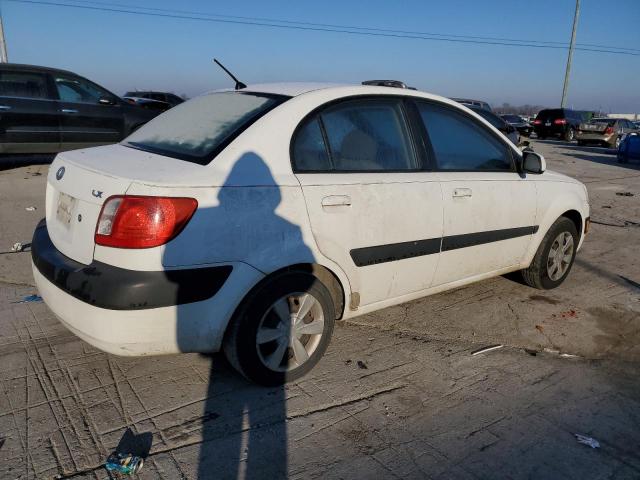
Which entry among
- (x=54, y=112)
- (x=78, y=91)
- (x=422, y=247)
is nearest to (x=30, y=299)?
(x=422, y=247)

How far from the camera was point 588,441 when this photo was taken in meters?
2.70

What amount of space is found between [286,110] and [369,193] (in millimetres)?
688

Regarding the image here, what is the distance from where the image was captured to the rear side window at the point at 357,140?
10.0ft

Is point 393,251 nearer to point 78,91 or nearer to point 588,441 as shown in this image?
point 588,441

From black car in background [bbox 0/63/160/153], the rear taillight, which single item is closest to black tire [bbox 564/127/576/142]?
black car in background [bbox 0/63/160/153]

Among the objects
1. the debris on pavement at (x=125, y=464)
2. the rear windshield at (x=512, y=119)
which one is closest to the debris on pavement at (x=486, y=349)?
the debris on pavement at (x=125, y=464)

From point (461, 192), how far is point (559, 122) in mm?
27426

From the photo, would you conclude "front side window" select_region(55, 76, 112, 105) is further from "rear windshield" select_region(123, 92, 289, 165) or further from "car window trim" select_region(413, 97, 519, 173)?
"car window trim" select_region(413, 97, 519, 173)

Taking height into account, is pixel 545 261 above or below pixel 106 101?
below

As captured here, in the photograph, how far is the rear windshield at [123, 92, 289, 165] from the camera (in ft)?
9.53

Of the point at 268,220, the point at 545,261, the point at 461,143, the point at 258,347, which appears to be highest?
the point at 461,143

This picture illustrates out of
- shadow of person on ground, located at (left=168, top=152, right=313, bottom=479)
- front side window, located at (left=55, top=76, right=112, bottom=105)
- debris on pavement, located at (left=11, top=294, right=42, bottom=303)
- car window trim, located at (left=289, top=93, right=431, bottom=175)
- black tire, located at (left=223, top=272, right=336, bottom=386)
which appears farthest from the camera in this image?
front side window, located at (left=55, top=76, right=112, bottom=105)

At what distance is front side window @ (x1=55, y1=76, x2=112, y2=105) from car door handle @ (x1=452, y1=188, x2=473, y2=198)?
27.5 ft

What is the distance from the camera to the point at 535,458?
2.55m
